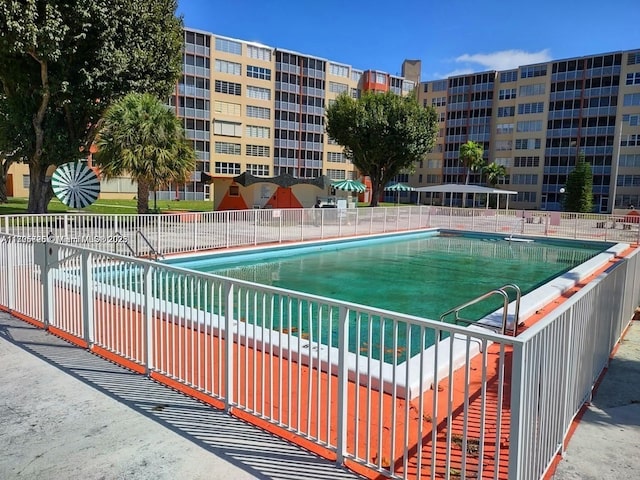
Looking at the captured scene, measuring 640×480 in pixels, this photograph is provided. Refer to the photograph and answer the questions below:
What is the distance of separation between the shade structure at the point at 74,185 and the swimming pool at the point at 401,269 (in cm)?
532

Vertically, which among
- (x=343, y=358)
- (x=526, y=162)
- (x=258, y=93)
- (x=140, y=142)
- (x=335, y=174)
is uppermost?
(x=258, y=93)

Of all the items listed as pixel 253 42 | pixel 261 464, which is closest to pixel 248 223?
pixel 261 464

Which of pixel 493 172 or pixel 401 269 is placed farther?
pixel 493 172

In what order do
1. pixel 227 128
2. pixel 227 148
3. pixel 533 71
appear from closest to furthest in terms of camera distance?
1. pixel 227 128
2. pixel 227 148
3. pixel 533 71

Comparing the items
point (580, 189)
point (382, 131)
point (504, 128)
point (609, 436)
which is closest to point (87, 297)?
point (609, 436)

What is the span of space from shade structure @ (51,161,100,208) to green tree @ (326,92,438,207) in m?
24.0

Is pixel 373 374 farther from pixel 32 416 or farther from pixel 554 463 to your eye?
pixel 32 416

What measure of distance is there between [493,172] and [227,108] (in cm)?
3709

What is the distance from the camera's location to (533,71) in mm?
69250

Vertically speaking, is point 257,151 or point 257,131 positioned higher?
point 257,131

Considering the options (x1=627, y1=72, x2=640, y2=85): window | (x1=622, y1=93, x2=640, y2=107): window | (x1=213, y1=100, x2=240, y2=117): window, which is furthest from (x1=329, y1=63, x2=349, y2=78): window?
(x1=622, y1=93, x2=640, y2=107): window

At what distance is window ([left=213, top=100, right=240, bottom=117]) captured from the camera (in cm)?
6397

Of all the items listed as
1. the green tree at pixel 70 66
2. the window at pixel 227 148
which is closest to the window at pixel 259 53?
the window at pixel 227 148

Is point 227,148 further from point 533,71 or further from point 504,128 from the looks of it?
point 533,71
